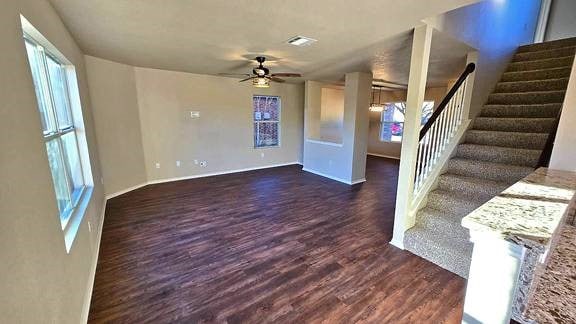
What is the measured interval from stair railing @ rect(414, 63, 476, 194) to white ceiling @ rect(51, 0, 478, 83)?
23.3 inches

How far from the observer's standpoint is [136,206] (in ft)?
12.9

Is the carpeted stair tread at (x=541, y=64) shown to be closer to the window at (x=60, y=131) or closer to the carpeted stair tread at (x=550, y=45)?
the carpeted stair tread at (x=550, y=45)

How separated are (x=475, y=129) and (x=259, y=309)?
361 cm

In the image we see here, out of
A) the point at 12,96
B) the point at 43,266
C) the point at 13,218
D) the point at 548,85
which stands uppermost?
the point at 548,85

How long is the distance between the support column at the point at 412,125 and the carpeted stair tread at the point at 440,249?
0.11 m

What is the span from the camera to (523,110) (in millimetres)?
3191

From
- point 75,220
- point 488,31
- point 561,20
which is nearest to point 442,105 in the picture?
point 488,31

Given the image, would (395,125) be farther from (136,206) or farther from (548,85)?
(136,206)

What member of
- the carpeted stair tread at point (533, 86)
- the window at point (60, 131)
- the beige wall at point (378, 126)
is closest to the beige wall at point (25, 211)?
the window at point (60, 131)

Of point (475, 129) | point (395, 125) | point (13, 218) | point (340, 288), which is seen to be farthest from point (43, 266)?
point (395, 125)

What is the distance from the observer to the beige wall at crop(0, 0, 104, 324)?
0.90 meters

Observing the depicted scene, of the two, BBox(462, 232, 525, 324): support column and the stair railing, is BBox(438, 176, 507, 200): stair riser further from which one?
BBox(462, 232, 525, 324): support column

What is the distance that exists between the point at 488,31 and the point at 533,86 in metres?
1.06

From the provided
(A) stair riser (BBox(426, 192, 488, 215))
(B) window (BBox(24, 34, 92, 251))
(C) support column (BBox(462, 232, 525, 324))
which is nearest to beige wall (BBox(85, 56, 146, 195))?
(B) window (BBox(24, 34, 92, 251))
